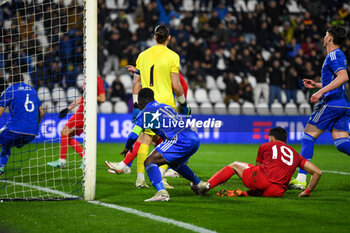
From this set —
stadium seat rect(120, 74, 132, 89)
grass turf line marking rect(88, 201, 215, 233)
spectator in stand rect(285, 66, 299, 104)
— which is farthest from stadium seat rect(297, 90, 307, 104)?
grass turf line marking rect(88, 201, 215, 233)

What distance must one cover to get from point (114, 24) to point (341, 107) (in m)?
12.8

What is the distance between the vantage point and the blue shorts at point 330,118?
7648 mm

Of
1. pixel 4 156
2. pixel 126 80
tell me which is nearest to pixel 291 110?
pixel 126 80

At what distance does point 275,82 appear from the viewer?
18.6 metres

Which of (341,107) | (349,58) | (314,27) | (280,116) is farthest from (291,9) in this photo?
(341,107)

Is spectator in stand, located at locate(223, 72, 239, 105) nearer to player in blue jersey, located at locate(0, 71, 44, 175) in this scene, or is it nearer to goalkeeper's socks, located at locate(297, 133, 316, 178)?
player in blue jersey, located at locate(0, 71, 44, 175)

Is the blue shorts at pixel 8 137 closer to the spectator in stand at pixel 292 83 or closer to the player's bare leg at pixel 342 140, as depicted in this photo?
the player's bare leg at pixel 342 140

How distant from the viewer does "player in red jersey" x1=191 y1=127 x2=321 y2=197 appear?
666 cm

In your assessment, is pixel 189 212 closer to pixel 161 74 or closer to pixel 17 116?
pixel 161 74

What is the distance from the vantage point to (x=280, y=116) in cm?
1775

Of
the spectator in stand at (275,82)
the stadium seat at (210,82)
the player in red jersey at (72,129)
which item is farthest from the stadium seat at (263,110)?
the player in red jersey at (72,129)

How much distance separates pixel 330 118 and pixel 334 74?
60cm

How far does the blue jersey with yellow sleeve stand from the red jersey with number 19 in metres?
1.35

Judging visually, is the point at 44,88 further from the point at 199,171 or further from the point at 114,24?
the point at 199,171
